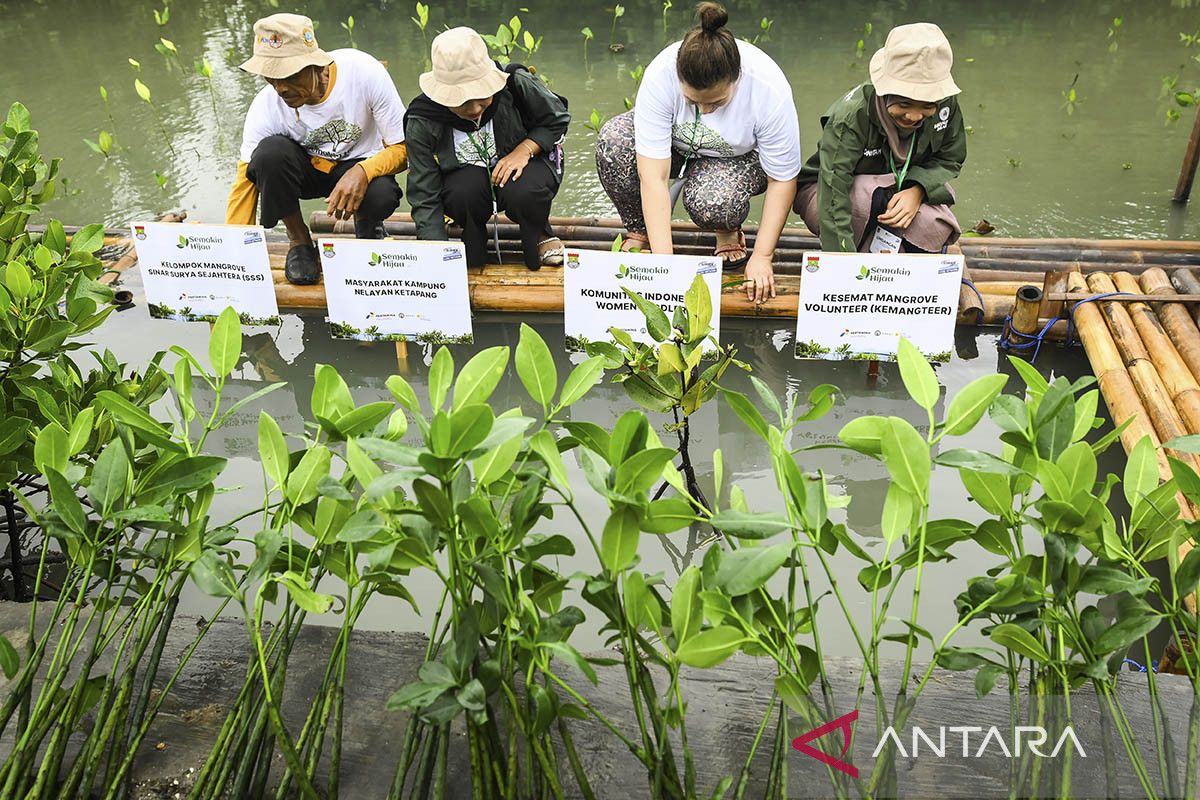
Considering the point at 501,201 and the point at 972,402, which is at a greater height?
the point at 972,402

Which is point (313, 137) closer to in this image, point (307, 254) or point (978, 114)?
point (307, 254)

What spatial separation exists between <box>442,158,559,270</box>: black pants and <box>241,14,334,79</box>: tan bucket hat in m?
0.53

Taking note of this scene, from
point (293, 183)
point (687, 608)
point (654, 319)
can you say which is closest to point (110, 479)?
point (687, 608)

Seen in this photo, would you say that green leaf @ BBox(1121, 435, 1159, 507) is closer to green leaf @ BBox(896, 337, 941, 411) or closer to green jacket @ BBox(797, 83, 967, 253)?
green leaf @ BBox(896, 337, 941, 411)

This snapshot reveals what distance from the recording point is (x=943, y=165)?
2.75 m

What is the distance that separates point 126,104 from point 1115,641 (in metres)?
5.49

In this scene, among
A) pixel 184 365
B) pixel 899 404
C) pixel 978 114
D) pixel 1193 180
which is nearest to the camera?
pixel 184 365

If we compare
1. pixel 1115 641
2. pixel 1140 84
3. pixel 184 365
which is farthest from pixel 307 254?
pixel 1140 84

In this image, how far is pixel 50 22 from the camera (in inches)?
264

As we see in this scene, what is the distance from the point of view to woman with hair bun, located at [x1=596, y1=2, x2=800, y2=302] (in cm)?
255

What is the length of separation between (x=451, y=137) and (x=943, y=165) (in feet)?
4.73

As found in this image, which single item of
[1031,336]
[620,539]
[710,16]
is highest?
[710,16]

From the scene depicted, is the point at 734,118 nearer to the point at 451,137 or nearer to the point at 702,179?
the point at 702,179

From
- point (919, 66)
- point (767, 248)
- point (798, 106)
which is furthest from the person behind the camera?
point (798, 106)
